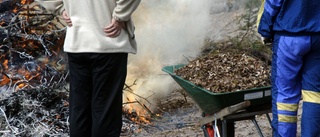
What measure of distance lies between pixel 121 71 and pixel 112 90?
0.55 feet

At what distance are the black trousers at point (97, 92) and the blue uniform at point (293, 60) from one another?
124cm

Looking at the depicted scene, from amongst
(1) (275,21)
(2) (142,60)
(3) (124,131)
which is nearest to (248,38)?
(2) (142,60)

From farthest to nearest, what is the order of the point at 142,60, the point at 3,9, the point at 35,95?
the point at 142,60 → the point at 3,9 → the point at 35,95

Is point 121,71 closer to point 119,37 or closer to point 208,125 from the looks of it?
point 119,37

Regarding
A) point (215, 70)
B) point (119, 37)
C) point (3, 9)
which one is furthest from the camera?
point (3, 9)

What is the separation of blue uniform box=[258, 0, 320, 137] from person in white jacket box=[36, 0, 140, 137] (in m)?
1.15

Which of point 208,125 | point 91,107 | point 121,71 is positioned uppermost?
point 121,71

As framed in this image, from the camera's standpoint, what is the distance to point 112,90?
384 cm

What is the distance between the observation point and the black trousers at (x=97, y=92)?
3783 millimetres

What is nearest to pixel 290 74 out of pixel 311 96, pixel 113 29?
pixel 311 96

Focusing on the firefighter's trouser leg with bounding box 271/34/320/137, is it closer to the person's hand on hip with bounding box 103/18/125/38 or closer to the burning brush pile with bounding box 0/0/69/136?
the person's hand on hip with bounding box 103/18/125/38

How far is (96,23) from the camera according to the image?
12.2 ft

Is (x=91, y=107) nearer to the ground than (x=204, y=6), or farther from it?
nearer to the ground

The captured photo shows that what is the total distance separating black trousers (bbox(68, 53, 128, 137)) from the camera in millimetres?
3783
